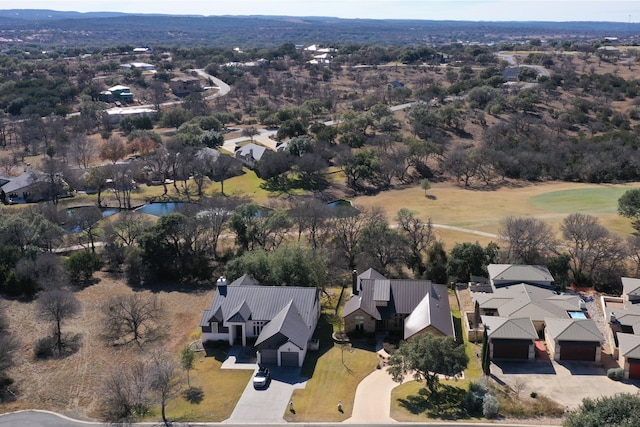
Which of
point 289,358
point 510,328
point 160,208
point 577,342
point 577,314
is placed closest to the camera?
point 577,342

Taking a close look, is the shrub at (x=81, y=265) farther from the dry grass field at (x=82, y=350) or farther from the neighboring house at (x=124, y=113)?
the neighboring house at (x=124, y=113)

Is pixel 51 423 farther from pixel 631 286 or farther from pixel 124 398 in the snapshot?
pixel 631 286

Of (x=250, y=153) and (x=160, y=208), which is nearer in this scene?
(x=160, y=208)

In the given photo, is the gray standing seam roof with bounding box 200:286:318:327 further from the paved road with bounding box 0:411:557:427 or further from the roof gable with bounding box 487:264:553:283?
the roof gable with bounding box 487:264:553:283

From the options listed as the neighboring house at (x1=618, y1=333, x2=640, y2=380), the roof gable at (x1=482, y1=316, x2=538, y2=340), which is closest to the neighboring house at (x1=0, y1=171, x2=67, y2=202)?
the roof gable at (x1=482, y1=316, x2=538, y2=340)

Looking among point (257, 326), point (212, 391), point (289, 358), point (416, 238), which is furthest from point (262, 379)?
point (416, 238)

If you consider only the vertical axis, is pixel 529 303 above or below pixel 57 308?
above

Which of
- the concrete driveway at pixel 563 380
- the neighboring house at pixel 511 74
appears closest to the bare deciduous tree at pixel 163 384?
the concrete driveway at pixel 563 380
